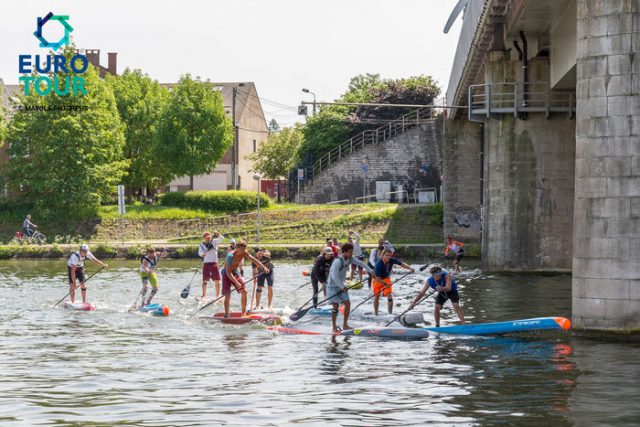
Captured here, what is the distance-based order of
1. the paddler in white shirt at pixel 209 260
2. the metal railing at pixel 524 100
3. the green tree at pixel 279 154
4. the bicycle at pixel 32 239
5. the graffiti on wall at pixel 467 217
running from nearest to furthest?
the paddler in white shirt at pixel 209 260 < the metal railing at pixel 524 100 < the graffiti on wall at pixel 467 217 < the bicycle at pixel 32 239 < the green tree at pixel 279 154

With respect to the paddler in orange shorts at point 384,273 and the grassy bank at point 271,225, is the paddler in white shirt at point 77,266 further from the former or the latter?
the grassy bank at point 271,225

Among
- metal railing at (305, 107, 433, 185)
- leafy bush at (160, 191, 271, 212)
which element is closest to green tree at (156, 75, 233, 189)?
metal railing at (305, 107, 433, 185)

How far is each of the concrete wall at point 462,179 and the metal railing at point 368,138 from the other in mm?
14860

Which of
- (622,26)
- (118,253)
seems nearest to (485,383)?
(622,26)

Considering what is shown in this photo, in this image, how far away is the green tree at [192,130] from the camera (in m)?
73.3

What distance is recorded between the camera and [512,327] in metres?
21.6

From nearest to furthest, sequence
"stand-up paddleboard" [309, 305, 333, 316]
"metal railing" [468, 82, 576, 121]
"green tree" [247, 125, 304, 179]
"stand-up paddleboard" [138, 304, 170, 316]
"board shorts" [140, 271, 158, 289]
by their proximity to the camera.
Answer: "stand-up paddleboard" [309, 305, 333, 316]
"stand-up paddleboard" [138, 304, 170, 316]
"board shorts" [140, 271, 158, 289]
"metal railing" [468, 82, 576, 121]
"green tree" [247, 125, 304, 179]

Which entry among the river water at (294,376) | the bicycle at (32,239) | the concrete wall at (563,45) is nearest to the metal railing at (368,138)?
the bicycle at (32,239)

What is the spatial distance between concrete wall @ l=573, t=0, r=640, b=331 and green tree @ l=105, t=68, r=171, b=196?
55329 mm

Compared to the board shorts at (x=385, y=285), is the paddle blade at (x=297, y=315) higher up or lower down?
lower down

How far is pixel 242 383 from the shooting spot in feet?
56.1

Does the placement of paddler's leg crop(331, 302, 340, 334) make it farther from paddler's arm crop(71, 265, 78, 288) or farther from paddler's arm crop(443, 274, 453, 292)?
paddler's arm crop(71, 265, 78, 288)

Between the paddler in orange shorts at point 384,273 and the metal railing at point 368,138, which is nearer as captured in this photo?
the paddler in orange shorts at point 384,273

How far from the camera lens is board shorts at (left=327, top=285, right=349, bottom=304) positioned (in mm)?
21891
